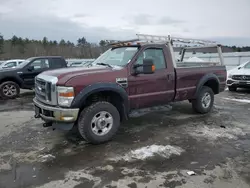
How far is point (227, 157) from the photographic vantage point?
3980 millimetres

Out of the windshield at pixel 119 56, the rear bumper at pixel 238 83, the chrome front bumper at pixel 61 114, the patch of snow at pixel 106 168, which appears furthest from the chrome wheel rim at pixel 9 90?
the rear bumper at pixel 238 83

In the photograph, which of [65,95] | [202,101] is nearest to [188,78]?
[202,101]

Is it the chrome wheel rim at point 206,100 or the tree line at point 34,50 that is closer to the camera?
the chrome wheel rim at point 206,100

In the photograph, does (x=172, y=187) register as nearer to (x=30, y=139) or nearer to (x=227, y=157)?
(x=227, y=157)

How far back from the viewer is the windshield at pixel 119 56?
509cm

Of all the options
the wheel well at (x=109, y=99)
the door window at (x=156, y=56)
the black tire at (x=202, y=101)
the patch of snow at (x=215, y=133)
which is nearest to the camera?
the wheel well at (x=109, y=99)

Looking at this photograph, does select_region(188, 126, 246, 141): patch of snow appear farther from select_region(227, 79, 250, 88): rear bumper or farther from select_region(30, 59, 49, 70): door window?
select_region(30, 59, 49, 70): door window

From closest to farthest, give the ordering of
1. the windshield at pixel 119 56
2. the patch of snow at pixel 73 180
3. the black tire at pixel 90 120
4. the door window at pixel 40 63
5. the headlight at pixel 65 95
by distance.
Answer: the patch of snow at pixel 73 180 < the headlight at pixel 65 95 < the black tire at pixel 90 120 < the windshield at pixel 119 56 < the door window at pixel 40 63

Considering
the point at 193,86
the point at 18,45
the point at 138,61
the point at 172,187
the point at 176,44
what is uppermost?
the point at 18,45

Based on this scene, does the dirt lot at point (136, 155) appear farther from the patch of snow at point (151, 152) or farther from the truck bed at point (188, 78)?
the truck bed at point (188, 78)

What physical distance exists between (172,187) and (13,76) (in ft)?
27.9

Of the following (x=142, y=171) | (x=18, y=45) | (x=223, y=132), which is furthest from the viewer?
(x=18, y=45)

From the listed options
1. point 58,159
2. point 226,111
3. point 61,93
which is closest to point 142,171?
point 58,159

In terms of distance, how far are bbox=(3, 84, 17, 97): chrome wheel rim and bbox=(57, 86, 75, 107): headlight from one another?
6498 mm
